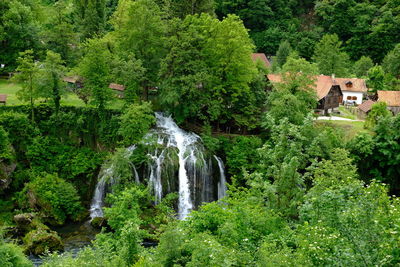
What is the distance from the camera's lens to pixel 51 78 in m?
30.7

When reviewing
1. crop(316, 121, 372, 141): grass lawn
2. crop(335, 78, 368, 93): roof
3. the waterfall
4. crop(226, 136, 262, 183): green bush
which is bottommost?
the waterfall

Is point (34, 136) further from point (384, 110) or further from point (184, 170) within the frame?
point (384, 110)

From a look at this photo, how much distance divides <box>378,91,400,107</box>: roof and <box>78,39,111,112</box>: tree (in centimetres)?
2905

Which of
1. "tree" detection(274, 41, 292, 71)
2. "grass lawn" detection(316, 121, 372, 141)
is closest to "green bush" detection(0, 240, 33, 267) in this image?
"grass lawn" detection(316, 121, 372, 141)

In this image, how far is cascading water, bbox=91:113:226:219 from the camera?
30.1 meters

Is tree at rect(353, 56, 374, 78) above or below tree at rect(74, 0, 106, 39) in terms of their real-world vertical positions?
below

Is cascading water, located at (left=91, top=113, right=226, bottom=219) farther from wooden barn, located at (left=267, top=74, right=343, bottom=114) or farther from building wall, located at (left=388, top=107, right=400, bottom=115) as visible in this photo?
building wall, located at (left=388, top=107, right=400, bottom=115)

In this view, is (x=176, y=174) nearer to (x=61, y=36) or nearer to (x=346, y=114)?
(x=61, y=36)

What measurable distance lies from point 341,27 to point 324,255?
65.9m

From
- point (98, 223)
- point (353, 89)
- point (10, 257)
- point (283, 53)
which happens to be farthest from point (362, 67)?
point (10, 257)

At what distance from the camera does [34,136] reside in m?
31.9

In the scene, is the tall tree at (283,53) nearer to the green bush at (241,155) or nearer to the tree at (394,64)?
the tree at (394,64)

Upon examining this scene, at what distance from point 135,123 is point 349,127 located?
21.1 meters

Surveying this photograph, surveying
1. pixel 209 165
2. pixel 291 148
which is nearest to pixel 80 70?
pixel 209 165
